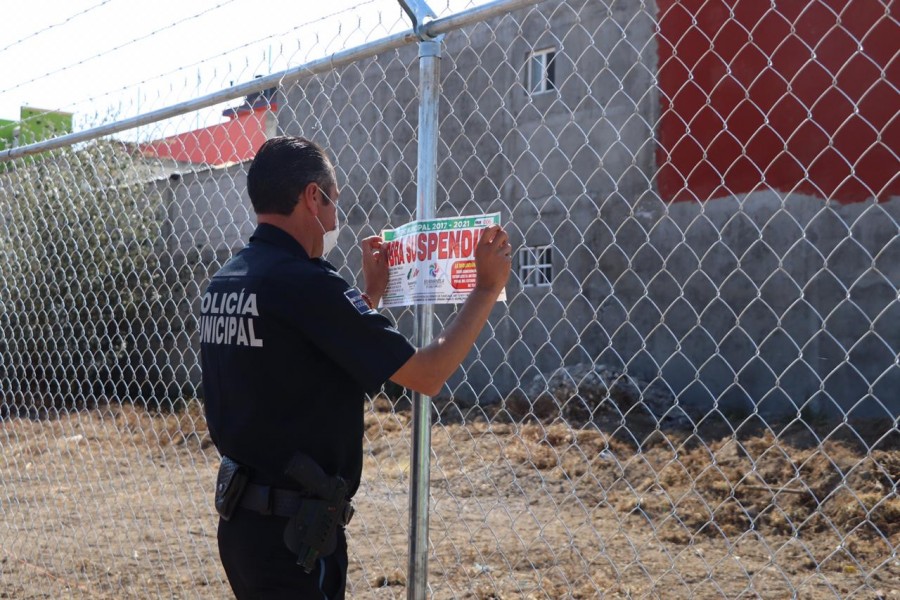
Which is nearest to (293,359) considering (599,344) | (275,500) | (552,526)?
(275,500)

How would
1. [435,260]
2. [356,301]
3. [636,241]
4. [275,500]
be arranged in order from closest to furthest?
[356,301], [275,500], [435,260], [636,241]

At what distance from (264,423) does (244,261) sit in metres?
0.44

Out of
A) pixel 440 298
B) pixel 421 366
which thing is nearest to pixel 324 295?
pixel 421 366

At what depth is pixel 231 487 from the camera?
7.90ft

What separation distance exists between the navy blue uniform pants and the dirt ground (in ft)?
4.90

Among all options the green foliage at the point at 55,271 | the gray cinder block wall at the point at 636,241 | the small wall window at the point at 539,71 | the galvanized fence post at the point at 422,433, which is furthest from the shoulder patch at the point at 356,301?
the gray cinder block wall at the point at 636,241

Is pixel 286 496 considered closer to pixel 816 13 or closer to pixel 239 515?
pixel 239 515

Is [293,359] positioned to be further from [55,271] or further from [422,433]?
[55,271]

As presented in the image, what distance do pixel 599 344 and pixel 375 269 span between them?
9340mm

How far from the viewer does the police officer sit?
2.27 metres

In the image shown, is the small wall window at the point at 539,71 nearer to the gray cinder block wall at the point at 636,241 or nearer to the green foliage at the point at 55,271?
the gray cinder block wall at the point at 636,241

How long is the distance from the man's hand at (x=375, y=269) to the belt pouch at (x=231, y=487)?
704 mm

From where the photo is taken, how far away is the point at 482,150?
1191 cm

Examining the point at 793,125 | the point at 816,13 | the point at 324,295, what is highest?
the point at 816,13
